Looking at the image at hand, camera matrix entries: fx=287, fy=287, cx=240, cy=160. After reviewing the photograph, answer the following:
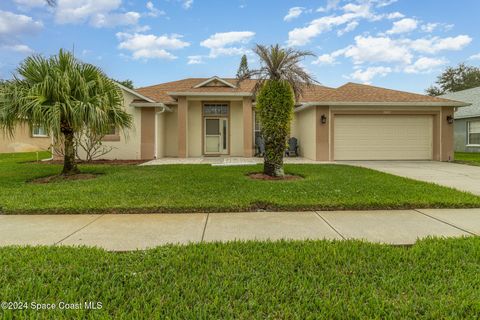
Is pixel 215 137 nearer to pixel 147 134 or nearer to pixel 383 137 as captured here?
pixel 147 134

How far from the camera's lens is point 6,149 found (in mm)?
20688

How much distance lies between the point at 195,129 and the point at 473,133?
19132mm

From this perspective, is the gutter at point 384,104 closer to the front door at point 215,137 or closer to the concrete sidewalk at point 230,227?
the front door at point 215,137

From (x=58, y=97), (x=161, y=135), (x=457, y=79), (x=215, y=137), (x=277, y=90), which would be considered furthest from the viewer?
(x=457, y=79)

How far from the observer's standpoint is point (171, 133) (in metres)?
16.5

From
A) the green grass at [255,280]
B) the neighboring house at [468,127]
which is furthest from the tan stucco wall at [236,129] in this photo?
the neighboring house at [468,127]

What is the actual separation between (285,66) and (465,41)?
21.1 m

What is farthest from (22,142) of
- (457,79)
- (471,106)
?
(457,79)

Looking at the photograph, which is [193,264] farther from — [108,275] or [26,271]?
[26,271]

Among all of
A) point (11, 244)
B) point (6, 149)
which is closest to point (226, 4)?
point (11, 244)

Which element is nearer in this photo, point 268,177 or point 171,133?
point 268,177

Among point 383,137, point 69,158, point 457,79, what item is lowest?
point 69,158

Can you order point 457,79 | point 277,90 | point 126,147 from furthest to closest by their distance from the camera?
point 457,79, point 126,147, point 277,90

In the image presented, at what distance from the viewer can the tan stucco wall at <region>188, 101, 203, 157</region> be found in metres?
16.2
